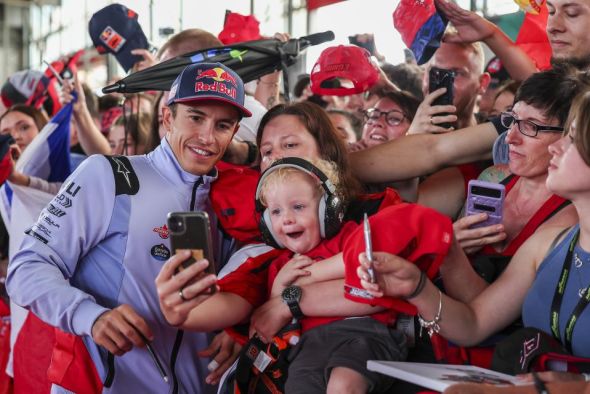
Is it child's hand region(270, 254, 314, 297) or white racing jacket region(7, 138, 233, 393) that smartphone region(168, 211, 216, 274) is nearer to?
child's hand region(270, 254, 314, 297)

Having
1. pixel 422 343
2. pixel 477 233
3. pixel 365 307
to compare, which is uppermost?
pixel 477 233

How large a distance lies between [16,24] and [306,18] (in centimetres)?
1532

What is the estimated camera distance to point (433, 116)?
316cm

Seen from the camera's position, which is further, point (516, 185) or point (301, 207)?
point (516, 185)

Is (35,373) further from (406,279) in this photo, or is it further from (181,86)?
(406,279)

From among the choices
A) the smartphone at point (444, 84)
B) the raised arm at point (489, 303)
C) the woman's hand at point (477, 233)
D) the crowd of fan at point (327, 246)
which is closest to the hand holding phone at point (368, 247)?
the crowd of fan at point (327, 246)

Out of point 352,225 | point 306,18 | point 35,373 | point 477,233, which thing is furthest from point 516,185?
point 306,18

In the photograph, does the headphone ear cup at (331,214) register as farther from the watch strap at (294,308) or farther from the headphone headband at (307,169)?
the watch strap at (294,308)

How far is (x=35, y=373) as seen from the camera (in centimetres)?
405

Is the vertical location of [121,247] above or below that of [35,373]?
above

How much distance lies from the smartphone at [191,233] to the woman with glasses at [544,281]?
0.43m

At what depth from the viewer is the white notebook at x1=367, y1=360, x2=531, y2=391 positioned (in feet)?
6.53

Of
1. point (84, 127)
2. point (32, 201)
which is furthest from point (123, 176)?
point (84, 127)

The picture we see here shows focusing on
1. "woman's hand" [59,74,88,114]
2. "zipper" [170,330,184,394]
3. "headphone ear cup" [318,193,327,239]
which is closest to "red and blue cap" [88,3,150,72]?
"woman's hand" [59,74,88,114]
